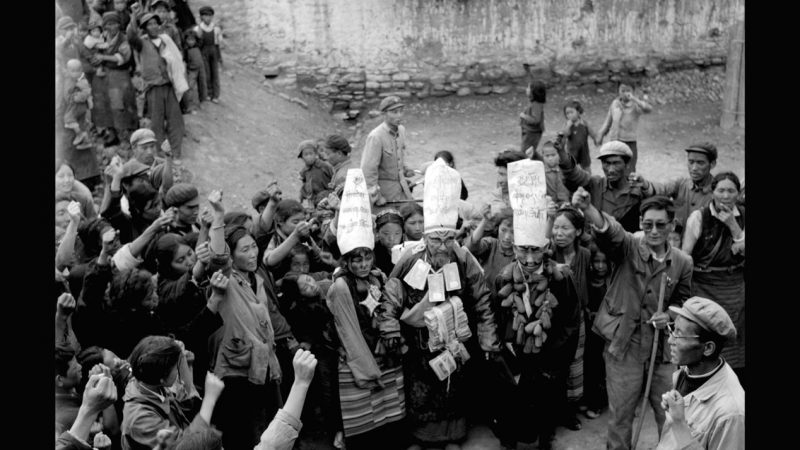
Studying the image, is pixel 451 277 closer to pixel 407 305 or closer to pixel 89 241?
pixel 407 305

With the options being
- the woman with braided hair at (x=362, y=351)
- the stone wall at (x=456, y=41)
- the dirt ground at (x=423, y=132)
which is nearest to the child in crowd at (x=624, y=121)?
the dirt ground at (x=423, y=132)

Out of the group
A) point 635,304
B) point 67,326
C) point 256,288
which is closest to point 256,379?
point 256,288

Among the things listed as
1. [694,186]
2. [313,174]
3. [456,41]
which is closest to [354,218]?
[694,186]

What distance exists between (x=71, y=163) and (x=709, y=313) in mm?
7367

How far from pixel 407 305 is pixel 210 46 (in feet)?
24.7

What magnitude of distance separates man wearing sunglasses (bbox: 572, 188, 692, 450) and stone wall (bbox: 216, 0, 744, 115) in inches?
356

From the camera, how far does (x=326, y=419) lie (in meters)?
6.97

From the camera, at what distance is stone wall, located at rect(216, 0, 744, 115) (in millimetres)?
14898

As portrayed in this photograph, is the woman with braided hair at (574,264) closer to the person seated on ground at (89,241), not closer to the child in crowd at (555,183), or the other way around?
the child in crowd at (555,183)

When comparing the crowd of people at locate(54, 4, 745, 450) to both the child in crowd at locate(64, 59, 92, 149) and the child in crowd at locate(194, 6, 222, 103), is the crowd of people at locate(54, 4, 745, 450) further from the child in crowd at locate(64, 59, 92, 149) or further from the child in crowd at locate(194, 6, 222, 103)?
the child in crowd at locate(194, 6, 222, 103)

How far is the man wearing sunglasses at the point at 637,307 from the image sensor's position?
6.31 metres

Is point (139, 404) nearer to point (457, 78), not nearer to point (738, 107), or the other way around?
point (457, 78)

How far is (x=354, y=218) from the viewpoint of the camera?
6523 mm

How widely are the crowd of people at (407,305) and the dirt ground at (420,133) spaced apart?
4307mm
